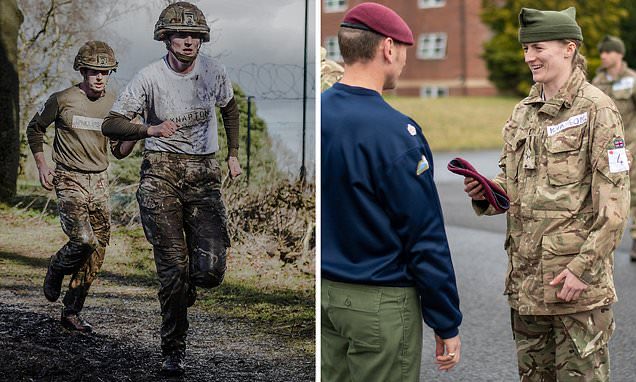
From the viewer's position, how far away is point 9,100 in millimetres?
2922

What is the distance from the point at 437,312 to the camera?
10.2 ft

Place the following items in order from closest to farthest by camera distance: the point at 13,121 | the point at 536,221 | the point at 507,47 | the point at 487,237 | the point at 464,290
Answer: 1. the point at 13,121
2. the point at 536,221
3. the point at 464,290
4. the point at 487,237
5. the point at 507,47

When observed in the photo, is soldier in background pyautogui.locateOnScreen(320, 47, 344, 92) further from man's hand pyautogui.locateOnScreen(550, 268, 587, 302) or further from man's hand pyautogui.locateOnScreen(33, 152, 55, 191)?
man's hand pyautogui.locateOnScreen(33, 152, 55, 191)

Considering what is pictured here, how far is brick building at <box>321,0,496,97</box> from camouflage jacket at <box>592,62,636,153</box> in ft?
103

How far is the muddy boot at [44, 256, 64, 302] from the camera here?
9.63ft

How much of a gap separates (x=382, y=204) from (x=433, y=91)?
133 ft

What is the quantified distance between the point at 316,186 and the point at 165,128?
0.50 meters

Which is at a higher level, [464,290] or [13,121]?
[13,121]

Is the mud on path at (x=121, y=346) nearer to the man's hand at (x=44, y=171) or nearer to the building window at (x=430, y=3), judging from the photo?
the man's hand at (x=44, y=171)

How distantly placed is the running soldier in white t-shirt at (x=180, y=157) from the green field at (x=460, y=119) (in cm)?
2095

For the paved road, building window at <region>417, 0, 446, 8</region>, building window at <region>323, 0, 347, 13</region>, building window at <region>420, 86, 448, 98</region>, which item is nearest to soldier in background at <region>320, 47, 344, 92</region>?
the paved road

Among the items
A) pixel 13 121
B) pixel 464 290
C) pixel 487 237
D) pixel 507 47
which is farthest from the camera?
pixel 507 47

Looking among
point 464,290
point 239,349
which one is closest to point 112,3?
point 239,349

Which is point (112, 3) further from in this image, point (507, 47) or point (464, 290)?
point (507, 47)
